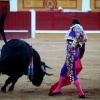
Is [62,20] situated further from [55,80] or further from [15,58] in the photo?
[15,58]

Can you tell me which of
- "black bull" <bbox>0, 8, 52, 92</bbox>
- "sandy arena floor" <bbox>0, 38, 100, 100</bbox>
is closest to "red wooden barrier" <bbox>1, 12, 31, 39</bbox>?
"sandy arena floor" <bbox>0, 38, 100, 100</bbox>

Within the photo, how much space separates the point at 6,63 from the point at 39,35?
35.0 ft

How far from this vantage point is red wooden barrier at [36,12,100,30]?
53.5 ft

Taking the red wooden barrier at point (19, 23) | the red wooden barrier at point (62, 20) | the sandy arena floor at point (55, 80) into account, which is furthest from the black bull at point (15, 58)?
the red wooden barrier at point (62, 20)

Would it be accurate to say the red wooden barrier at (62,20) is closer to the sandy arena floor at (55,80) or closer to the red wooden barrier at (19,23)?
the red wooden barrier at (19,23)

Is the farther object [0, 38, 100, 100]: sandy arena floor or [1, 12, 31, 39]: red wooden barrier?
[1, 12, 31, 39]: red wooden barrier

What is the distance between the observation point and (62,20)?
16.4 m

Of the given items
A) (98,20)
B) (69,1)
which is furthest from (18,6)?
(98,20)

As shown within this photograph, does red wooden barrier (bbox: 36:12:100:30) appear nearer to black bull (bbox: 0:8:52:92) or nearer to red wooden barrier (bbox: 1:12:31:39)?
red wooden barrier (bbox: 1:12:31:39)

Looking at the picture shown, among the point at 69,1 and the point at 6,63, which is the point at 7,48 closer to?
the point at 6,63

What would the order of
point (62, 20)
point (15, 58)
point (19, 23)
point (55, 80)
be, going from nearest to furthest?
point (15, 58), point (55, 80), point (19, 23), point (62, 20)

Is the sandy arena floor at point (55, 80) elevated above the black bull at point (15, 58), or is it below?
below

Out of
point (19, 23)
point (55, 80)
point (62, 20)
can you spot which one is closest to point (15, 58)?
point (55, 80)

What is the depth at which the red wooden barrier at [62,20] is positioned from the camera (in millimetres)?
16312
